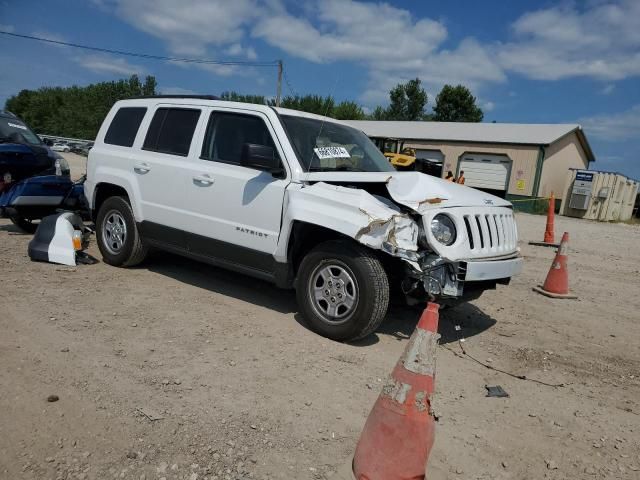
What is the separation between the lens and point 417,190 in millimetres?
4191

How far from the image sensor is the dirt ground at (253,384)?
2.67m

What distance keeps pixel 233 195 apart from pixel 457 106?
221ft

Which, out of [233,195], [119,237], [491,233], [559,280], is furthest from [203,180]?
[559,280]

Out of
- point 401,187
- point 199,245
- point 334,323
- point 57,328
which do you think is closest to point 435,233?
point 401,187

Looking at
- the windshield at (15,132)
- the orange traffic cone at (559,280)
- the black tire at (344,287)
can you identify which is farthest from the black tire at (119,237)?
the orange traffic cone at (559,280)

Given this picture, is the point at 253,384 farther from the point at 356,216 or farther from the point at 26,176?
the point at 26,176

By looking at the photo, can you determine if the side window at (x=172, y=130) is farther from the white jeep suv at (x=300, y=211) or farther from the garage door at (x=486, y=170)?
the garage door at (x=486, y=170)

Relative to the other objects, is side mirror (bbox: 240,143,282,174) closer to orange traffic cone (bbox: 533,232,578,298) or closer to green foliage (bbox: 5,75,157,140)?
orange traffic cone (bbox: 533,232,578,298)

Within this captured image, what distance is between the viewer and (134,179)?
226 inches

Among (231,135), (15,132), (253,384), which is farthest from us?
(15,132)

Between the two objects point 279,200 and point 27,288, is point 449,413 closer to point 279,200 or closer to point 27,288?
point 279,200

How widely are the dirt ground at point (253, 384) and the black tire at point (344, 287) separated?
0.21m

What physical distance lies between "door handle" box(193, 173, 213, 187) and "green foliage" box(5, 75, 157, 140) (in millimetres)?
48748

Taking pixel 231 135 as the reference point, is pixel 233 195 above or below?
below
